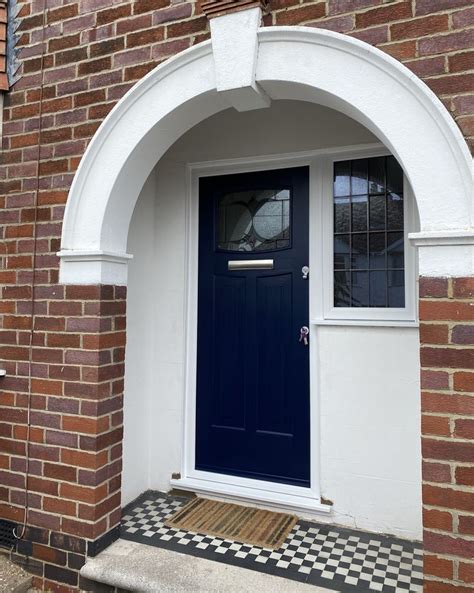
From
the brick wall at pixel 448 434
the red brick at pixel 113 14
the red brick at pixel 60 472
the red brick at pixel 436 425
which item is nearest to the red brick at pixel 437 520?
the brick wall at pixel 448 434

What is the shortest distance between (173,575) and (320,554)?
0.79 m

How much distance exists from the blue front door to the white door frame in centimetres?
5

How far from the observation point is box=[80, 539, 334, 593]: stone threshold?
7.44 ft

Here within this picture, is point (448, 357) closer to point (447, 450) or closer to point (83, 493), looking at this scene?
point (447, 450)

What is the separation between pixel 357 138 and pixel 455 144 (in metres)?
1.12

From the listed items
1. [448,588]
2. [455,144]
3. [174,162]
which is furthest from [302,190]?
[448,588]

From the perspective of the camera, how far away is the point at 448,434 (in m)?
1.92

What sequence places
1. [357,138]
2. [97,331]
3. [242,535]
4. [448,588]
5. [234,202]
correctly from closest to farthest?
1. [448,588]
2. [97,331]
3. [242,535]
4. [357,138]
5. [234,202]

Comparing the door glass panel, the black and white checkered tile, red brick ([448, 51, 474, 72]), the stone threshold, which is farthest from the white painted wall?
red brick ([448, 51, 474, 72])

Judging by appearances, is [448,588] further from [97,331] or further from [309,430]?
[97,331]

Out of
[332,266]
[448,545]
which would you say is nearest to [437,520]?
[448,545]

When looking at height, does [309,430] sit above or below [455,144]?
below

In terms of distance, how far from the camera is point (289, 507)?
Answer: 3021 mm

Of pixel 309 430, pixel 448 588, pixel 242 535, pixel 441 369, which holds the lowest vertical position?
pixel 242 535
